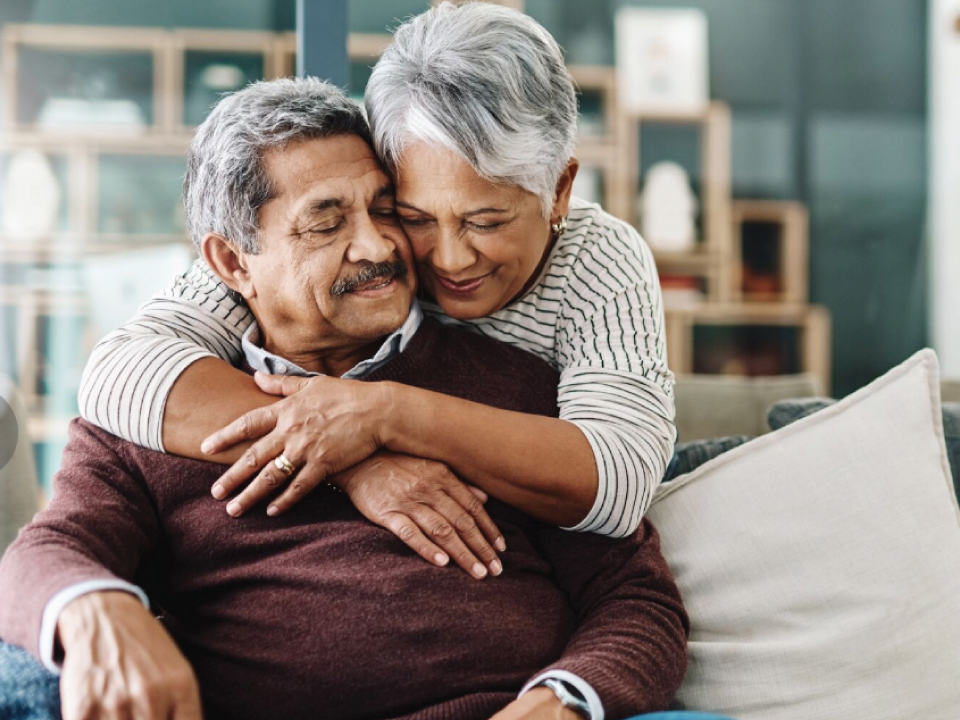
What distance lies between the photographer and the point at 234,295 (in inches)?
59.1

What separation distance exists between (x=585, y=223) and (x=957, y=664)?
803 millimetres

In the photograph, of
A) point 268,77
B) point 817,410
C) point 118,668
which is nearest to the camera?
point 118,668

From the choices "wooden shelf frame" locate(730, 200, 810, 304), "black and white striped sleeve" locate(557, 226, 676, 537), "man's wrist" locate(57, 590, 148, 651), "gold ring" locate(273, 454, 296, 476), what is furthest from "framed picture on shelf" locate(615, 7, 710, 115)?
"man's wrist" locate(57, 590, 148, 651)

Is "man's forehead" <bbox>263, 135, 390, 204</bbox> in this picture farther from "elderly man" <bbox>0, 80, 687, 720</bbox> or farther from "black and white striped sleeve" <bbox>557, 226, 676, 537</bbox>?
"black and white striped sleeve" <bbox>557, 226, 676, 537</bbox>

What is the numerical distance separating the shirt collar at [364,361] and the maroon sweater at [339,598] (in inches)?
7.7

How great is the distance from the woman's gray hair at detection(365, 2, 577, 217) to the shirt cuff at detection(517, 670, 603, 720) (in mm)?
640

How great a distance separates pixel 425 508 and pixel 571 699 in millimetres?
287

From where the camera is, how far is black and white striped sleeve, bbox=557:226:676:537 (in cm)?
124

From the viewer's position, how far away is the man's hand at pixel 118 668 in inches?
37.6

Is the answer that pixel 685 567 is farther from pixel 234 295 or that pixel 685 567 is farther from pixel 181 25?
pixel 181 25

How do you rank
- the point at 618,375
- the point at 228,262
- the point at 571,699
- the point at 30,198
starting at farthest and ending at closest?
the point at 30,198 < the point at 228,262 < the point at 618,375 < the point at 571,699

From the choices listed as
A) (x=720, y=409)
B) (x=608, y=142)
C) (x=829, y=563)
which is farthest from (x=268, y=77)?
(x=829, y=563)

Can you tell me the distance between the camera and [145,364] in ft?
4.09

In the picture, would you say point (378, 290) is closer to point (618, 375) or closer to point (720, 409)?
point (618, 375)
